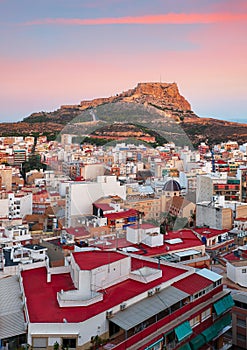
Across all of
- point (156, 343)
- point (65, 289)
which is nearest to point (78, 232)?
point (65, 289)

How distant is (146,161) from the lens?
1300cm

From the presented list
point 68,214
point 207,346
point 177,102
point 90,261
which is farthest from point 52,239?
point 177,102

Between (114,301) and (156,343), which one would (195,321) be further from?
(114,301)

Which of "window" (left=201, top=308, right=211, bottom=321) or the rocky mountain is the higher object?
the rocky mountain

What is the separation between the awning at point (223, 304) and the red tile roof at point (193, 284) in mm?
181

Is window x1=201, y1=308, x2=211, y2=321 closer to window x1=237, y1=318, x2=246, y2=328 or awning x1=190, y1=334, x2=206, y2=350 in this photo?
awning x1=190, y1=334, x2=206, y2=350

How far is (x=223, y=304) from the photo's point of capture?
3.84 metres

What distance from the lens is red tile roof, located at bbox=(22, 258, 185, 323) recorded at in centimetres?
308

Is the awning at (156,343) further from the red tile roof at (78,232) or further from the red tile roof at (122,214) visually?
the red tile roof at (122,214)

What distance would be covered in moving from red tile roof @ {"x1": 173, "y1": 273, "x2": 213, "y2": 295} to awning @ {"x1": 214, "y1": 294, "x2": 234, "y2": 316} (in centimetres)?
18

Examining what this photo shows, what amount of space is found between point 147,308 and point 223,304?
90 cm

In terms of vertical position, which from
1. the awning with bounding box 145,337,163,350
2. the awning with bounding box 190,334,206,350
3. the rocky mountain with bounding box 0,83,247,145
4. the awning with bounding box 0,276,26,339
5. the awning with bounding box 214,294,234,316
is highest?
the rocky mountain with bounding box 0,83,247,145

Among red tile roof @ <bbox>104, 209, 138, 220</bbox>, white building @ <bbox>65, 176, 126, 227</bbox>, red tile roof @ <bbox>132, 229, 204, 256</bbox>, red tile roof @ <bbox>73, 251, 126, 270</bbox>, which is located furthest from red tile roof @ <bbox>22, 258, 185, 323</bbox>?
white building @ <bbox>65, 176, 126, 227</bbox>

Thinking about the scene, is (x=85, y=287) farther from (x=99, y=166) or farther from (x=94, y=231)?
(x=99, y=166)
